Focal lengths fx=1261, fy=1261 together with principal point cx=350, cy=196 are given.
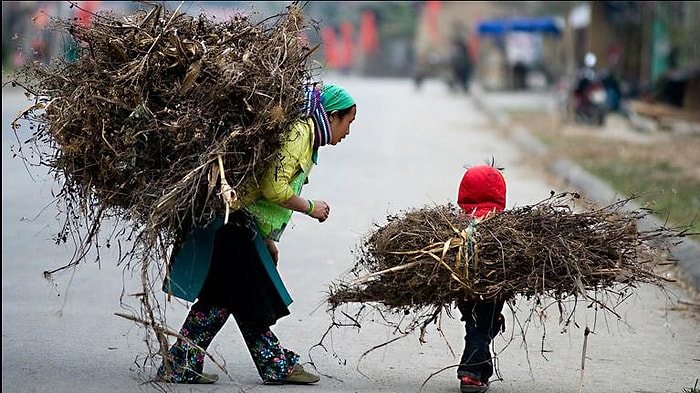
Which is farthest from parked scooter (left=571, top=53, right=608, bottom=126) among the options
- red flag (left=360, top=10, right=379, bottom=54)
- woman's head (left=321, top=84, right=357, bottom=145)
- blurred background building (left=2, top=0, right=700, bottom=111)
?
red flag (left=360, top=10, right=379, bottom=54)

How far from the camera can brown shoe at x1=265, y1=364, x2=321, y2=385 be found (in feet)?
18.9

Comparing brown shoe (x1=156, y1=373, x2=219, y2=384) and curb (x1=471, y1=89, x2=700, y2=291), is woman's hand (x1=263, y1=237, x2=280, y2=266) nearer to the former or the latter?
brown shoe (x1=156, y1=373, x2=219, y2=384)

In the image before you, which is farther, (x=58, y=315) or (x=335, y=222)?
(x=335, y=222)

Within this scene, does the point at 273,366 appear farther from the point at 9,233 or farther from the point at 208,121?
the point at 9,233

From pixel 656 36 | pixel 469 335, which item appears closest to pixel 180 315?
pixel 469 335

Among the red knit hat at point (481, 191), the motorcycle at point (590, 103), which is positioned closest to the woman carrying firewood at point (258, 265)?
the red knit hat at point (481, 191)

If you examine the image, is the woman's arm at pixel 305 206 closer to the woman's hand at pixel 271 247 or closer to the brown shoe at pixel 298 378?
the woman's hand at pixel 271 247

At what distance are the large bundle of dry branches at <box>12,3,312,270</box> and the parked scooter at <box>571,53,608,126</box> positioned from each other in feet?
64.9

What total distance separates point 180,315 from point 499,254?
2.88 metres

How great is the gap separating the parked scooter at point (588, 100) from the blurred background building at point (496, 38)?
1.64 metres

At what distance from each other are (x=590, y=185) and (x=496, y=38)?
122 ft

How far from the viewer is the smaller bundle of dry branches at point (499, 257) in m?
5.25

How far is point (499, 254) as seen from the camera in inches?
208

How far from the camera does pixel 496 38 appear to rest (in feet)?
166
